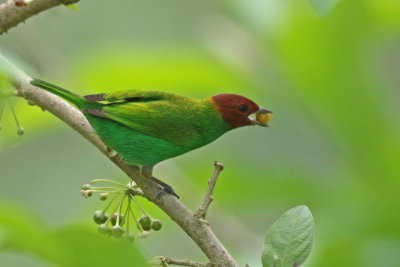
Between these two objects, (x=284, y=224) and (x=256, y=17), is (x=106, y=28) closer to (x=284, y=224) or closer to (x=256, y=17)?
(x=256, y=17)

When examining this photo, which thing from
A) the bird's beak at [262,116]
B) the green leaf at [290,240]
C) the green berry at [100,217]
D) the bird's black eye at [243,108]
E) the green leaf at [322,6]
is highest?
the green leaf at [322,6]

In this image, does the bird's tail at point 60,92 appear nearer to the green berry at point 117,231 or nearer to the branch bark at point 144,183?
the branch bark at point 144,183

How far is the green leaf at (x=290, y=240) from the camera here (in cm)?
194

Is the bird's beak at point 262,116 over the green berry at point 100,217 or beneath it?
over

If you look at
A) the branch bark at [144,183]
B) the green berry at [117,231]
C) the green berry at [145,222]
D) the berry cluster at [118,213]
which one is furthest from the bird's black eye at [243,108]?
the green berry at [117,231]

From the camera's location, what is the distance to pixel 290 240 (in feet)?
6.40

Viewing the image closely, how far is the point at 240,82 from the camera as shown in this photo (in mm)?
3350

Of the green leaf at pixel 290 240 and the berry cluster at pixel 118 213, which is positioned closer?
the green leaf at pixel 290 240

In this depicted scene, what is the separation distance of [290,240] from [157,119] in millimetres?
1553

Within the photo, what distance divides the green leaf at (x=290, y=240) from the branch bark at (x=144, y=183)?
0.23 metres

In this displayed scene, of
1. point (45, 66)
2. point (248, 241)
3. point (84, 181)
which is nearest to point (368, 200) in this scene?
point (248, 241)

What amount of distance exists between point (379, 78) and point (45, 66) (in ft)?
7.22

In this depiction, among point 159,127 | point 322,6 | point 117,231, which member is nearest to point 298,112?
point 159,127

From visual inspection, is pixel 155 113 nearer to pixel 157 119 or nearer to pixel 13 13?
pixel 157 119
